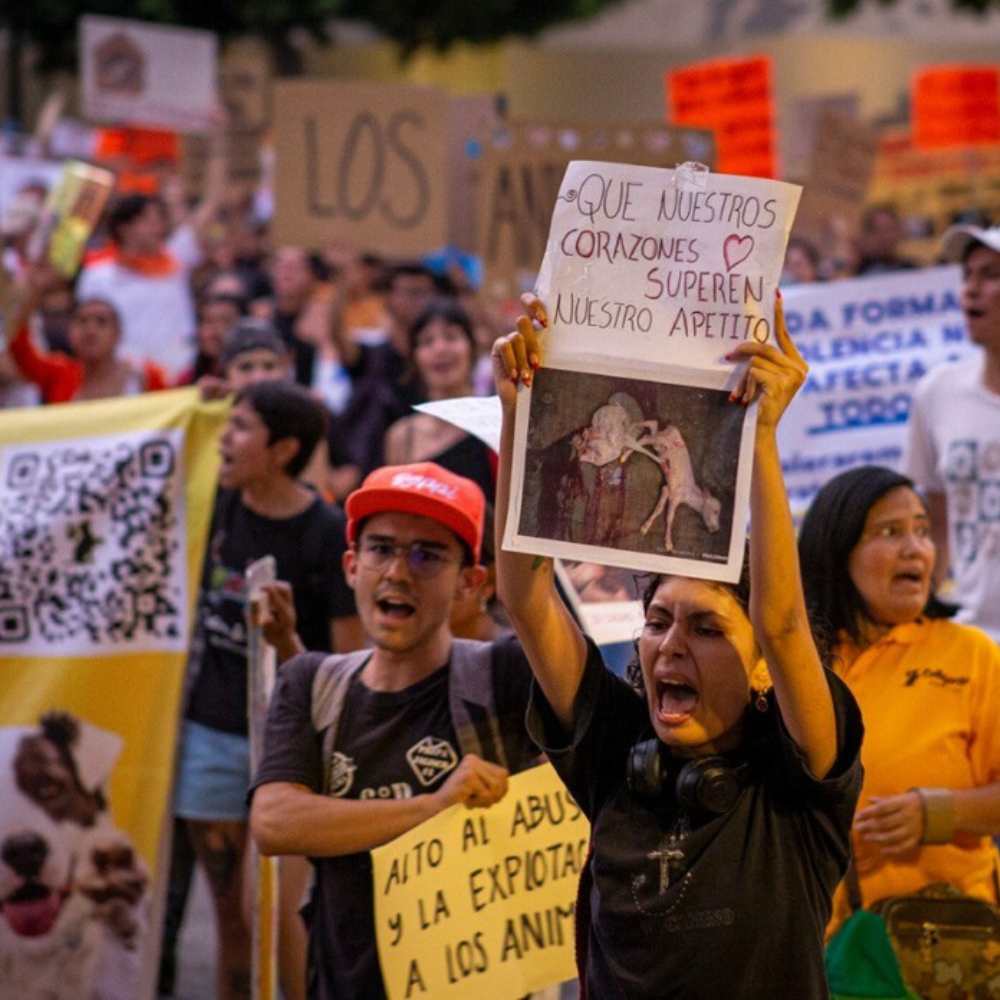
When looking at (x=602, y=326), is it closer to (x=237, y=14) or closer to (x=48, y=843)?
(x=48, y=843)

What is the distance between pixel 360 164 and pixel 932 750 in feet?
18.6

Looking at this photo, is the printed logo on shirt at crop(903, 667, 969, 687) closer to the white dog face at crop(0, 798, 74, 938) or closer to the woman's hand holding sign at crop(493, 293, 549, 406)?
the woman's hand holding sign at crop(493, 293, 549, 406)

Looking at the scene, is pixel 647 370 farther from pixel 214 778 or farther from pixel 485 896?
pixel 214 778

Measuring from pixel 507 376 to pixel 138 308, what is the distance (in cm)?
822

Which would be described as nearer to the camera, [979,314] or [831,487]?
[831,487]

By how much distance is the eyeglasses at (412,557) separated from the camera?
410 centimetres

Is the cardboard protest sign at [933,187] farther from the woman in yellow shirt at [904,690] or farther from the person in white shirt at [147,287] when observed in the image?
the woman in yellow shirt at [904,690]

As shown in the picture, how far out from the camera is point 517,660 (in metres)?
4.09

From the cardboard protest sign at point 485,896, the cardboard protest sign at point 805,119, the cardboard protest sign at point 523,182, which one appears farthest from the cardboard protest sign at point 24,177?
the cardboard protest sign at point 485,896

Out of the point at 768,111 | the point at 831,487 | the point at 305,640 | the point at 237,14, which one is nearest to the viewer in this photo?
the point at 831,487

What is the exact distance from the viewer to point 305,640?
577 centimetres

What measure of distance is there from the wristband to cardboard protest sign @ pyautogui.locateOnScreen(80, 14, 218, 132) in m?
10.6

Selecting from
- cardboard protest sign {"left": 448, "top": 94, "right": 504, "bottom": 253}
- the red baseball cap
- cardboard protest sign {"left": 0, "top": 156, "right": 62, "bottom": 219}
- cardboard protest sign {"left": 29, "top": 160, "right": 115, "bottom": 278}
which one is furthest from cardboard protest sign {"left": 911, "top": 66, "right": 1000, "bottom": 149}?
the red baseball cap

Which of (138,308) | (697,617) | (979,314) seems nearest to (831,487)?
(697,617)
